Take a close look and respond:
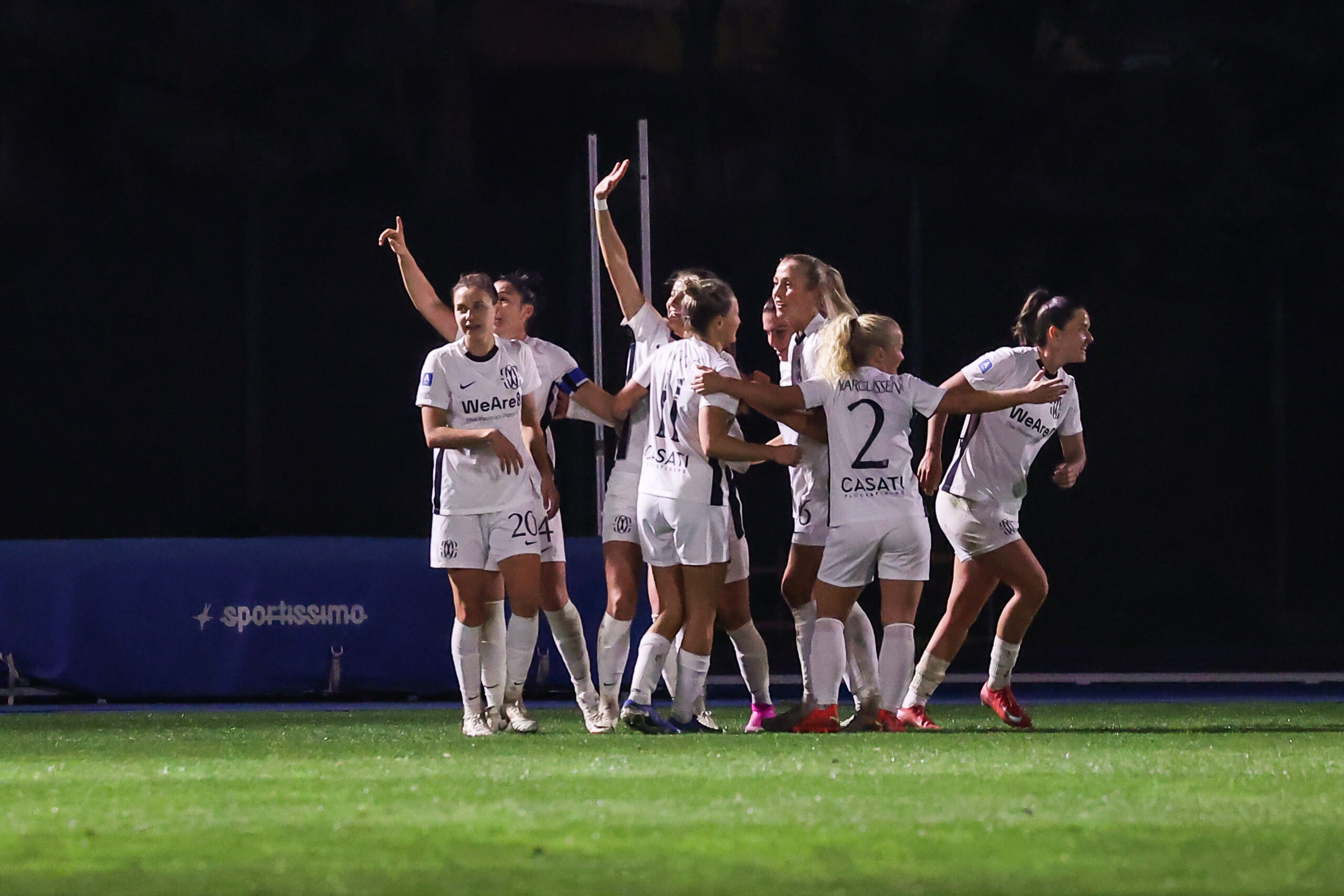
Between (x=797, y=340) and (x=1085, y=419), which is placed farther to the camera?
(x=1085, y=419)

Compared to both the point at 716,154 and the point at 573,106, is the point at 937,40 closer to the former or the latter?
the point at 716,154

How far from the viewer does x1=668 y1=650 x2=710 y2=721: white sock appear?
730cm

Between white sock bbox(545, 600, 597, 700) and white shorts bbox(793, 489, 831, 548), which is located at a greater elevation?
white shorts bbox(793, 489, 831, 548)

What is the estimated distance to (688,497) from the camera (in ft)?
23.5

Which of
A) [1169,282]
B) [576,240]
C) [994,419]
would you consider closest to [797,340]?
[994,419]

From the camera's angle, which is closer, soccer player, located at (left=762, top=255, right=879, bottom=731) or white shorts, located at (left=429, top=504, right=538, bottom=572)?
white shorts, located at (left=429, top=504, right=538, bottom=572)

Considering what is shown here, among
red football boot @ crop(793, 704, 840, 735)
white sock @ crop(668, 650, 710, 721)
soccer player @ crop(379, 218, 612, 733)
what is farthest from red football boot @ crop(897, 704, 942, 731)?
soccer player @ crop(379, 218, 612, 733)

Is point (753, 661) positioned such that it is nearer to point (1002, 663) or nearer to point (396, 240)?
point (1002, 663)

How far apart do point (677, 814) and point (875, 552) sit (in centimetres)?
269

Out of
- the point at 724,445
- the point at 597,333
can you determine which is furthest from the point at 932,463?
the point at 597,333

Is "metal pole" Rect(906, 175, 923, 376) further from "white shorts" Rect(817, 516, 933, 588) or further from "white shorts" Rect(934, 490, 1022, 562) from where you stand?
"white shorts" Rect(817, 516, 933, 588)

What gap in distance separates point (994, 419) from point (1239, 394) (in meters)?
6.05

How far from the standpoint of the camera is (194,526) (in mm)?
13250

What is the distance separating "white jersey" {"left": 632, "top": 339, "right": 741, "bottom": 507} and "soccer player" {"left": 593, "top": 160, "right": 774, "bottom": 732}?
0.75 feet
